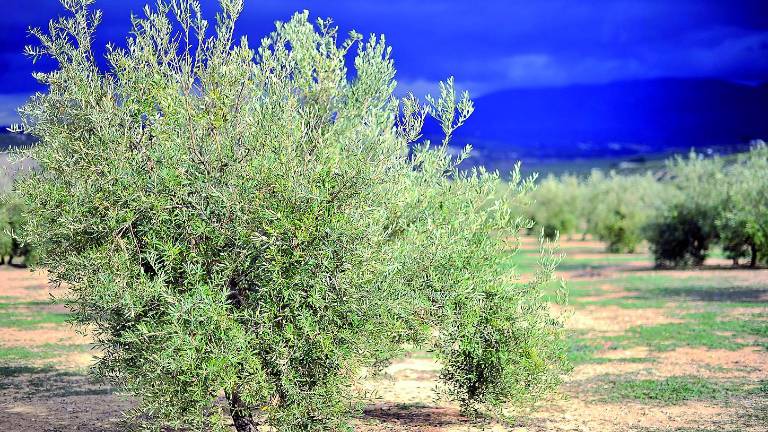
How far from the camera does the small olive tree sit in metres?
10.8

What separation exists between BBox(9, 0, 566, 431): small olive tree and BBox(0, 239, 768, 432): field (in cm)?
196

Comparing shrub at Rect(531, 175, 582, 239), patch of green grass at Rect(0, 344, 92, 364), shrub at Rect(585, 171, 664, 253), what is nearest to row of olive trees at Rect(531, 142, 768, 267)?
shrub at Rect(585, 171, 664, 253)

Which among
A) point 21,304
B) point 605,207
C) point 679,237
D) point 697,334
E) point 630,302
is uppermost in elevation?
point 605,207

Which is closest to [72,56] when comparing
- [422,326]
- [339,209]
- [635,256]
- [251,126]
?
[251,126]

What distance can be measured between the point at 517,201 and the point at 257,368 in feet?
20.3

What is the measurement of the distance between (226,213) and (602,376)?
48.5ft

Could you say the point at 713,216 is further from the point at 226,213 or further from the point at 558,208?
the point at 226,213

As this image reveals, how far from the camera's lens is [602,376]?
22.1 metres

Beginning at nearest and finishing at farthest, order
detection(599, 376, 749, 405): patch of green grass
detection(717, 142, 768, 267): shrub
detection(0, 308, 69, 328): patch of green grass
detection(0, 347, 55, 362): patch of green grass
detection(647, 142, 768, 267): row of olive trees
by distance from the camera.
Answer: detection(599, 376, 749, 405): patch of green grass, detection(0, 347, 55, 362): patch of green grass, detection(0, 308, 69, 328): patch of green grass, detection(717, 142, 768, 267): shrub, detection(647, 142, 768, 267): row of olive trees

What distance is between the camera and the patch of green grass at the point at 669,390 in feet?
61.9

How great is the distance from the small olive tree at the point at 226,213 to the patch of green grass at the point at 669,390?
9092mm

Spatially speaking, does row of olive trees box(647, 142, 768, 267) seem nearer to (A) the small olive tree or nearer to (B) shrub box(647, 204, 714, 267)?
(B) shrub box(647, 204, 714, 267)

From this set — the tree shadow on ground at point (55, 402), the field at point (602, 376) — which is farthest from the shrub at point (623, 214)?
the tree shadow on ground at point (55, 402)

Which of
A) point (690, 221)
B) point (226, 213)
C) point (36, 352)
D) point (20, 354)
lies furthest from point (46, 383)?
point (690, 221)
